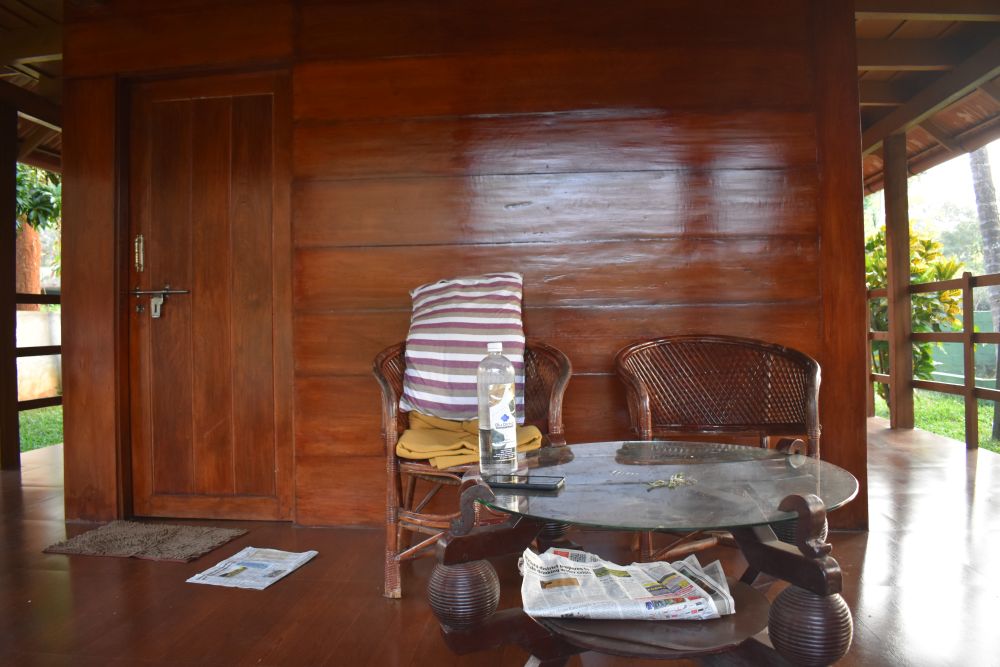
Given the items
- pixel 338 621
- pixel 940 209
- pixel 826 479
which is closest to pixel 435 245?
pixel 338 621

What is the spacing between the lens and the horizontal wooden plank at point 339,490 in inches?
108

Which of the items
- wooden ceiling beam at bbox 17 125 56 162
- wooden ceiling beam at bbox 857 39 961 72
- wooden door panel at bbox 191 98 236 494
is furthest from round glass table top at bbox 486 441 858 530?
wooden ceiling beam at bbox 17 125 56 162

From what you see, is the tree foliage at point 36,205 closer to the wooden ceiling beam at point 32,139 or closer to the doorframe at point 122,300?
the wooden ceiling beam at point 32,139

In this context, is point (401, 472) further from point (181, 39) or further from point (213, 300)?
point (181, 39)

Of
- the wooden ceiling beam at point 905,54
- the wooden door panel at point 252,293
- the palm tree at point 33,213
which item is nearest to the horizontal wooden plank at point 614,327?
the wooden door panel at point 252,293

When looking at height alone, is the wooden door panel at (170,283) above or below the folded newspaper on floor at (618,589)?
above

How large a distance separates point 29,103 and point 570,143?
383 centimetres

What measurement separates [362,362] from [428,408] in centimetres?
62

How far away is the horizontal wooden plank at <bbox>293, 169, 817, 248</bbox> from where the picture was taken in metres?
2.66

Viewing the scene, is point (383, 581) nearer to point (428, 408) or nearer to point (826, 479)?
point (428, 408)

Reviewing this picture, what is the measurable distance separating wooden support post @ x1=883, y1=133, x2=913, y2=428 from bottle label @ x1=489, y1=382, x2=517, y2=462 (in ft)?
16.4

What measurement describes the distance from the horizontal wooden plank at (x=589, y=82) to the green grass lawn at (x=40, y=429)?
4.45 metres

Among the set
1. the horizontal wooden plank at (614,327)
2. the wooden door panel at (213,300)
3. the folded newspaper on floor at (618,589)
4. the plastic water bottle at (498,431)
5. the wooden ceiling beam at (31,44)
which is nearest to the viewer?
the folded newspaper on floor at (618,589)

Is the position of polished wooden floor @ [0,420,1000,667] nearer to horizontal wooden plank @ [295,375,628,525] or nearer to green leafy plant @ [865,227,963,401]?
horizontal wooden plank @ [295,375,628,525]
